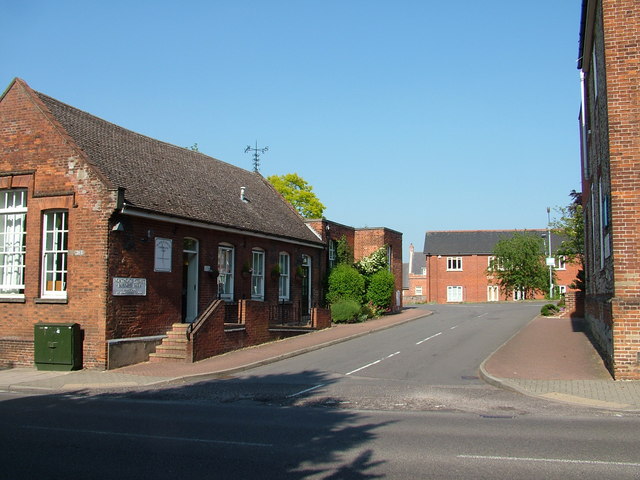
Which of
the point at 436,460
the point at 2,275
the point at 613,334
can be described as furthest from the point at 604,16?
the point at 2,275

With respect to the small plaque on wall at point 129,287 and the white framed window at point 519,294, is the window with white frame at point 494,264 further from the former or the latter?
the small plaque on wall at point 129,287

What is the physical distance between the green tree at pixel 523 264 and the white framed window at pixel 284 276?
42208 mm

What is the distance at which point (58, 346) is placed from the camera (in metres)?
16.4

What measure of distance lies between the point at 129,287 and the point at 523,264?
53.0 meters

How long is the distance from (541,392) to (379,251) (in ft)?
69.0

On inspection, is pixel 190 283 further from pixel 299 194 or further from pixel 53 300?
pixel 299 194

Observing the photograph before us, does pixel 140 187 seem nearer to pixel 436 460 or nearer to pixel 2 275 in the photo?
pixel 2 275

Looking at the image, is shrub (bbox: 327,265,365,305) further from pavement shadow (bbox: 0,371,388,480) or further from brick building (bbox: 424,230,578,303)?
brick building (bbox: 424,230,578,303)

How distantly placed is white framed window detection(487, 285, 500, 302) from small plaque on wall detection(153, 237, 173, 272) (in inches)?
2192

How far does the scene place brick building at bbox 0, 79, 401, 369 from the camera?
1681 cm

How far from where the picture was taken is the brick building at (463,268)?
69.6 m

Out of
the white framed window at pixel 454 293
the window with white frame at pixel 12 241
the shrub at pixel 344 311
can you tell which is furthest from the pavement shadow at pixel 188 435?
the white framed window at pixel 454 293

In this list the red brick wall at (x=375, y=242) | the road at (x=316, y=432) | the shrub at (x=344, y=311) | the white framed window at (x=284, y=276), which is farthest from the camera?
the red brick wall at (x=375, y=242)

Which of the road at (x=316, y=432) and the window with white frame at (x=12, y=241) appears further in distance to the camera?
the window with white frame at (x=12, y=241)
